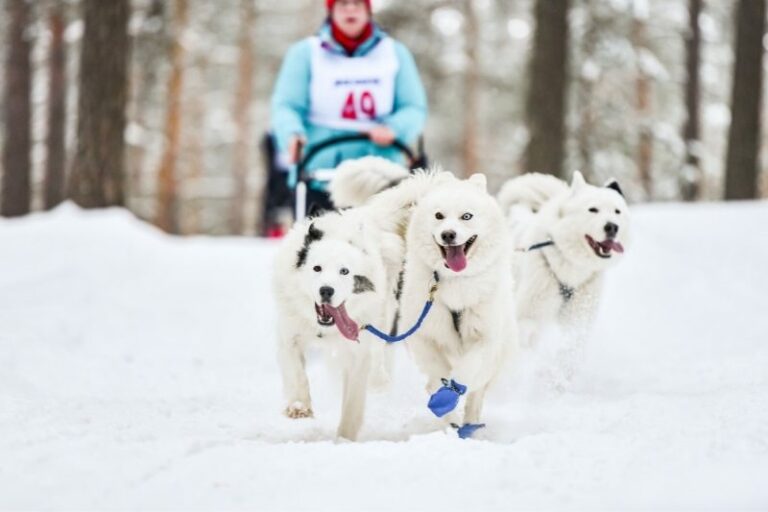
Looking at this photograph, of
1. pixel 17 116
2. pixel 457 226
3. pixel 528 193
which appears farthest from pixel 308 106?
pixel 17 116

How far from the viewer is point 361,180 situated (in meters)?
4.50

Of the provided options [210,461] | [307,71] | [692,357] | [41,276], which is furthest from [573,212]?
[41,276]

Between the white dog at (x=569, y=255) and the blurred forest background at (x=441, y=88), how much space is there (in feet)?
14.8

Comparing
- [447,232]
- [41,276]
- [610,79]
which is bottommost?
[41,276]

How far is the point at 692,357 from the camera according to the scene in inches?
212

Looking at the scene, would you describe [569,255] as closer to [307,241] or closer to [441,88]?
[307,241]

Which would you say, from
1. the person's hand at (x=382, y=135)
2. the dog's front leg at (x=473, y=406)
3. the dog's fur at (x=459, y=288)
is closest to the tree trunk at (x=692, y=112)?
the person's hand at (x=382, y=135)

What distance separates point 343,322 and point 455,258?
2.18ft

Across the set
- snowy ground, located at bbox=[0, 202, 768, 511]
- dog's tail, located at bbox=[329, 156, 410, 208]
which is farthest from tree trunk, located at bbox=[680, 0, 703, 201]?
dog's tail, located at bbox=[329, 156, 410, 208]

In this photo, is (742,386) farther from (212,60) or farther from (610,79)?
(212,60)

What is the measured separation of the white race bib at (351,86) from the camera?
5508 millimetres

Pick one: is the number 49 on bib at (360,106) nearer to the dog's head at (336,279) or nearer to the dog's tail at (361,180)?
the dog's tail at (361,180)

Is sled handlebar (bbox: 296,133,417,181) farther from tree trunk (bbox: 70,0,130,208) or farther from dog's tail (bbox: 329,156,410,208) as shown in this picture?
tree trunk (bbox: 70,0,130,208)

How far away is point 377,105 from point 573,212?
1716mm
